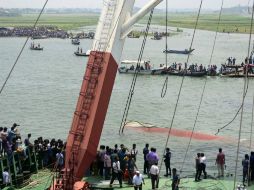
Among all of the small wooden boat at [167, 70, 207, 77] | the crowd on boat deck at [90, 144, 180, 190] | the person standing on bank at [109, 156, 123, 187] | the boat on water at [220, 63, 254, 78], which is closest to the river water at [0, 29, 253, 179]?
the small wooden boat at [167, 70, 207, 77]

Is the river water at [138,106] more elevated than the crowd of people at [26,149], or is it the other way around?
the river water at [138,106]

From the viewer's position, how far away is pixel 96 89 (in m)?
15.3

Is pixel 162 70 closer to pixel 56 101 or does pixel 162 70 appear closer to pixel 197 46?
pixel 56 101

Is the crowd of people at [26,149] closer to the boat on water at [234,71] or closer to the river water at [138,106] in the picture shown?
the river water at [138,106]

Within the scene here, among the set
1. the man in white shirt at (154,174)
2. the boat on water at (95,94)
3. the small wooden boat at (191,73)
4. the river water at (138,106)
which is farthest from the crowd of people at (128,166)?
the small wooden boat at (191,73)

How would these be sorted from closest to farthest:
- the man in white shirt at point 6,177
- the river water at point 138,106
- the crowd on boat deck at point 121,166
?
the man in white shirt at point 6,177 < the crowd on boat deck at point 121,166 < the river water at point 138,106

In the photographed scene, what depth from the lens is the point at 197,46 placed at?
108 meters

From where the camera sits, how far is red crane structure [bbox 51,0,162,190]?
15172 millimetres

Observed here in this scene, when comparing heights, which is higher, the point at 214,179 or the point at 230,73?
the point at 230,73

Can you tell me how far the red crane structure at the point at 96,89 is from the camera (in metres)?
15.2

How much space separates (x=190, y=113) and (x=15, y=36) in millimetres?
98398

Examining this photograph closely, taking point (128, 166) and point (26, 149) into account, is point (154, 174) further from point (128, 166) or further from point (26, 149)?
point (26, 149)

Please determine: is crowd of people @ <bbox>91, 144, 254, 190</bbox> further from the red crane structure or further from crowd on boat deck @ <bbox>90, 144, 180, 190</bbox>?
the red crane structure

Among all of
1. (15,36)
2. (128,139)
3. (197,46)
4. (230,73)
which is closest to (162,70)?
(230,73)
